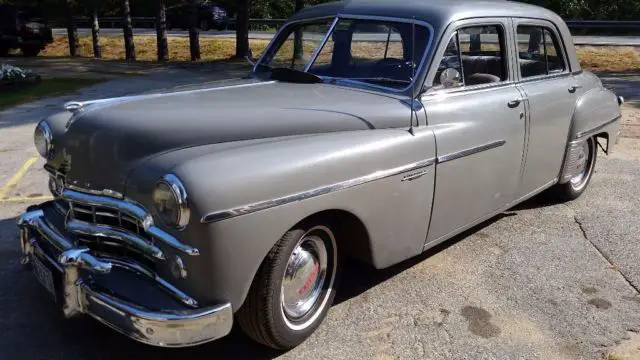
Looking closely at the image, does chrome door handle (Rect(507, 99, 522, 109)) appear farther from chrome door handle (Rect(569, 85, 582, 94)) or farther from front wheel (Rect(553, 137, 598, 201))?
front wheel (Rect(553, 137, 598, 201))

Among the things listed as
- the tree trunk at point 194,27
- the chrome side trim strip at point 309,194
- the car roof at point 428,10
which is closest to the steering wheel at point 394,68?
the car roof at point 428,10

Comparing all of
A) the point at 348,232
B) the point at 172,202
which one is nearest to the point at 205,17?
the point at 348,232

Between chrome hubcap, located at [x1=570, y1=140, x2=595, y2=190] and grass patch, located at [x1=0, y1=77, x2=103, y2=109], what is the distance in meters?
8.90

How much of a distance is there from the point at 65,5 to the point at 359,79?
66.5 ft

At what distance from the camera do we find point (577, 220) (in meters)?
5.17

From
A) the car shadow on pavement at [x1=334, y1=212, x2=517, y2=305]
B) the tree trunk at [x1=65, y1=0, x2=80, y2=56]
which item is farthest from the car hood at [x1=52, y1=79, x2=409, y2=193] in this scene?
the tree trunk at [x1=65, y1=0, x2=80, y2=56]

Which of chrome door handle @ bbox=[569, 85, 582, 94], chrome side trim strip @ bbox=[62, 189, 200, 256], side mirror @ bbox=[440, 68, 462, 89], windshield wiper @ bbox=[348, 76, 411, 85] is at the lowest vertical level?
chrome side trim strip @ bbox=[62, 189, 200, 256]

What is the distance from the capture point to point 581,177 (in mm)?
5824

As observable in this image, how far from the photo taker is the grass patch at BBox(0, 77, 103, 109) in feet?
35.2

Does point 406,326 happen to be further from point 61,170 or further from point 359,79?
point 61,170

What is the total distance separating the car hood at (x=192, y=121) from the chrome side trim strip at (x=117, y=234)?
191 mm

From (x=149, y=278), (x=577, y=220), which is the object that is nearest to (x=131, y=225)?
(x=149, y=278)

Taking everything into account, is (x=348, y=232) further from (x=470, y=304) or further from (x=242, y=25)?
(x=242, y=25)

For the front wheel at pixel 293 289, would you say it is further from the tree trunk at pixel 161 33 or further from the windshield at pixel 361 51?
the tree trunk at pixel 161 33
